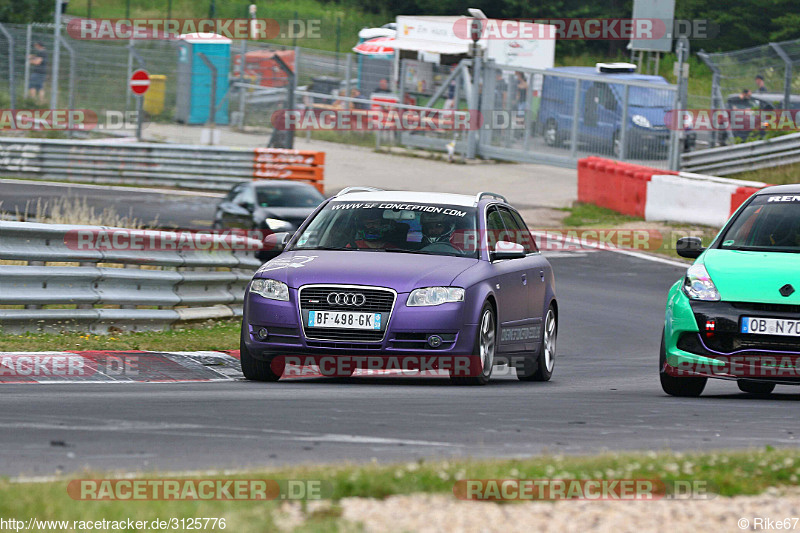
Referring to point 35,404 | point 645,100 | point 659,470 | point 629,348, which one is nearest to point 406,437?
point 659,470

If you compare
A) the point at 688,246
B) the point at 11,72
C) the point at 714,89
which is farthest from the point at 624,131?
the point at 688,246

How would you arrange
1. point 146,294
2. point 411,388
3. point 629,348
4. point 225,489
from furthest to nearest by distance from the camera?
point 629,348 < point 146,294 < point 411,388 < point 225,489

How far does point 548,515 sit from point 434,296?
4826 millimetres

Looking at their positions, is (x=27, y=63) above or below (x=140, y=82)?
above

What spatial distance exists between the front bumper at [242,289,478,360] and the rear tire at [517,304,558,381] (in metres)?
1.79

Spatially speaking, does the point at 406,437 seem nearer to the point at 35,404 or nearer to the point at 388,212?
the point at 35,404

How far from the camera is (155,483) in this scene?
17.6 ft

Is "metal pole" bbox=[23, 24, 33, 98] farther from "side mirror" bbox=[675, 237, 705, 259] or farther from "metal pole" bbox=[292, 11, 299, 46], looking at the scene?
"side mirror" bbox=[675, 237, 705, 259]

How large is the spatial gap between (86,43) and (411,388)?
98.4 ft

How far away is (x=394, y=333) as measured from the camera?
32.0ft

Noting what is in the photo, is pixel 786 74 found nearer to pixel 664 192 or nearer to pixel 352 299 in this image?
pixel 664 192

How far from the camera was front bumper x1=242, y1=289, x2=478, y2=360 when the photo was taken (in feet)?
32.0

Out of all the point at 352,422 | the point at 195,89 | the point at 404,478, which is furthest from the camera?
the point at 195,89
